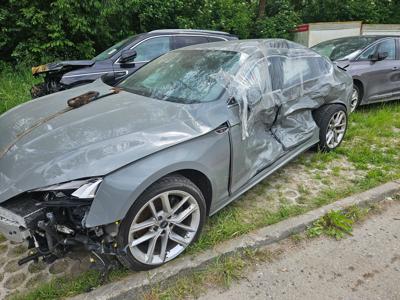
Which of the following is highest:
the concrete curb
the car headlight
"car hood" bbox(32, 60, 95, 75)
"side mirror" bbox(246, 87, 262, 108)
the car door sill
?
"car hood" bbox(32, 60, 95, 75)

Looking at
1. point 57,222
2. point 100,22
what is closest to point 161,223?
point 57,222

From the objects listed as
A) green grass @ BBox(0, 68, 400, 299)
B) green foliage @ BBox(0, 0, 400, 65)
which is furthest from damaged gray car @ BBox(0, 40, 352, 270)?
green foliage @ BBox(0, 0, 400, 65)

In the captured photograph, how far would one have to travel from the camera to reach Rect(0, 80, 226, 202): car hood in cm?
185

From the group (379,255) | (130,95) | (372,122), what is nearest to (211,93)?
(130,95)

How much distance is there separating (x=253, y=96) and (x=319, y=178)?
1376mm

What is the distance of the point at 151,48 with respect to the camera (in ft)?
18.9

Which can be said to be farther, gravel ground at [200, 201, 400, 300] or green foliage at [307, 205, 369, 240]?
green foliage at [307, 205, 369, 240]

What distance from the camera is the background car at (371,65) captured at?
5.57 meters

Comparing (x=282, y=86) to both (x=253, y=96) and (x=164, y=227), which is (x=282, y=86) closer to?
(x=253, y=96)

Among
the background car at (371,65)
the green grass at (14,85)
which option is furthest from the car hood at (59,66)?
the background car at (371,65)

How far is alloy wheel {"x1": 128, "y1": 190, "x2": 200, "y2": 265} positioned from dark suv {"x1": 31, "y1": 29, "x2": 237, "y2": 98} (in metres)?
3.07

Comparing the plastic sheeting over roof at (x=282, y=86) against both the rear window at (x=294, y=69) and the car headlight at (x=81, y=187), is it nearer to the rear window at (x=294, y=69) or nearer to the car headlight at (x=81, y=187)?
the rear window at (x=294, y=69)

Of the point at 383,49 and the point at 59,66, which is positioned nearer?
the point at 59,66

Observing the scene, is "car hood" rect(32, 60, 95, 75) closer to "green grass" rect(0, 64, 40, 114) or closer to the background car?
"green grass" rect(0, 64, 40, 114)
